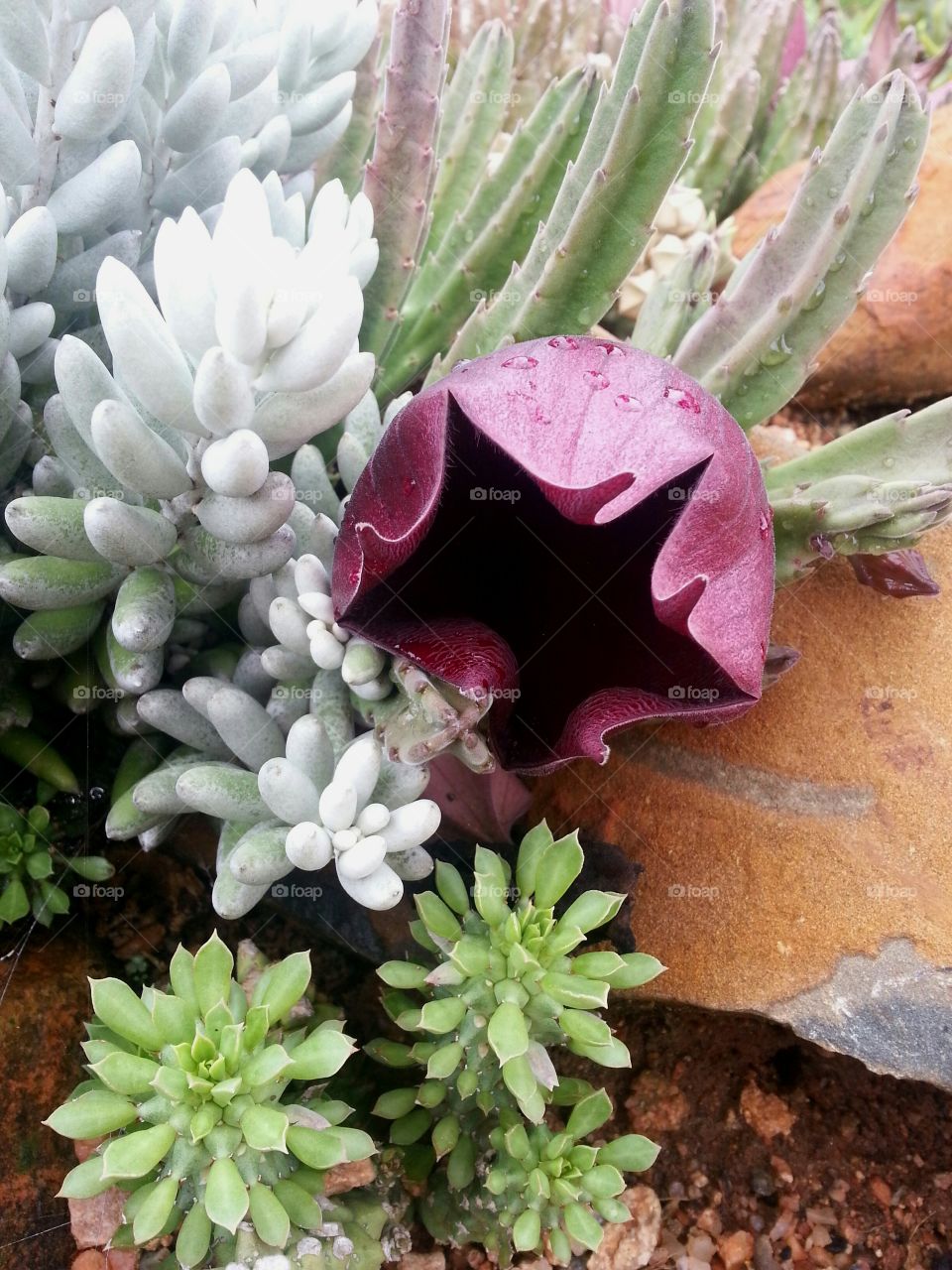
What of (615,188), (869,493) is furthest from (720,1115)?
(615,188)

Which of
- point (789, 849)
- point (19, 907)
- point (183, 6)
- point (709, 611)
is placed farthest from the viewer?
point (789, 849)

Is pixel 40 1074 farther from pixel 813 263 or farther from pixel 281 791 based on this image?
pixel 813 263

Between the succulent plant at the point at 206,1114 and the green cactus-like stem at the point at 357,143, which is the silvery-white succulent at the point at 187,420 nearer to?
the succulent plant at the point at 206,1114

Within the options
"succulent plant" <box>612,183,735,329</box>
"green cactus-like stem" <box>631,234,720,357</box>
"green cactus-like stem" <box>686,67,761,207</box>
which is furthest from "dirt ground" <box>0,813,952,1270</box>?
"green cactus-like stem" <box>686,67,761,207</box>

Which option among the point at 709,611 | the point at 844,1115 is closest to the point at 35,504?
the point at 709,611

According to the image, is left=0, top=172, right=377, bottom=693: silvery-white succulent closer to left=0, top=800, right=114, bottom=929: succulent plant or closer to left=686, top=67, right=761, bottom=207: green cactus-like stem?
left=0, top=800, right=114, bottom=929: succulent plant

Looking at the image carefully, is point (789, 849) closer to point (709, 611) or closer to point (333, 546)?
point (709, 611)

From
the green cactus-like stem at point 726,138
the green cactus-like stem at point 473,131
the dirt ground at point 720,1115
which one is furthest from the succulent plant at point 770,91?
the dirt ground at point 720,1115
